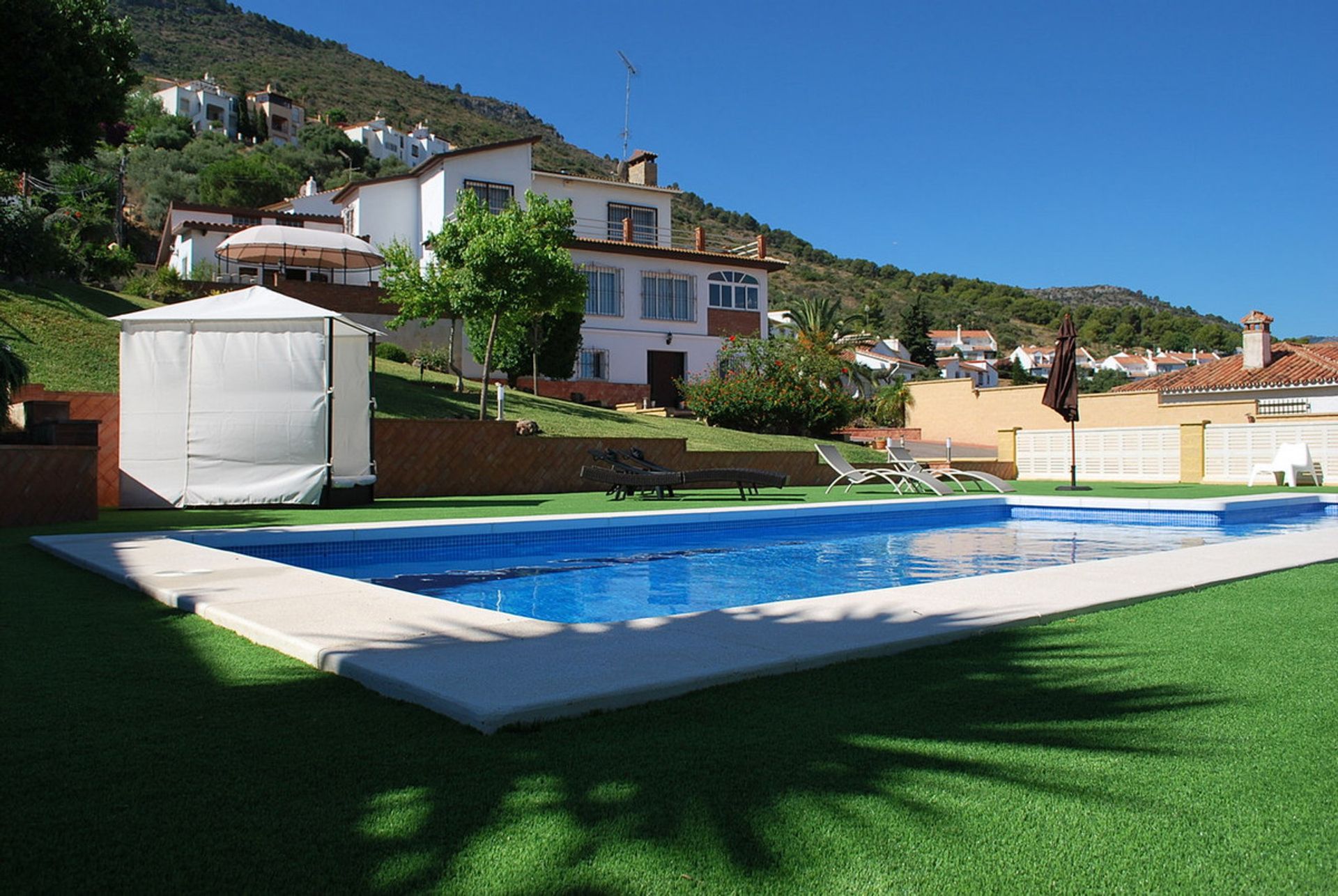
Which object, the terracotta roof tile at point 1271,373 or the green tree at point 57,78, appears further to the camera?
the terracotta roof tile at point 1271,373

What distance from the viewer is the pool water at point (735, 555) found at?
863 centimetres

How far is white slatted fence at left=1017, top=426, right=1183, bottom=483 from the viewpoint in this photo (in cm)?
2372

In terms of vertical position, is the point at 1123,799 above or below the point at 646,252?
below

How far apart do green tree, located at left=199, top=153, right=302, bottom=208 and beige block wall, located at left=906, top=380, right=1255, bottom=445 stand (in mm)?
40625

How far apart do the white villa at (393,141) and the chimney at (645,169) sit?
54.8 meters

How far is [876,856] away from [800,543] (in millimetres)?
10552

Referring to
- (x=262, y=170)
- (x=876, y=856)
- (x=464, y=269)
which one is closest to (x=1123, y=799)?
(x=876, y=856)

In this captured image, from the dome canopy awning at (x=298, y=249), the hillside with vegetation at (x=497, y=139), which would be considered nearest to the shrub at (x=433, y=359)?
the dome canopy awning at (x=298, y=249)

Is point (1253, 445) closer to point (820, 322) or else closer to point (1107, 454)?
point (1107, 454)

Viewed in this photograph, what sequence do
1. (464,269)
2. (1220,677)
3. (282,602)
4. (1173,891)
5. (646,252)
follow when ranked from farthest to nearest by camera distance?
(646,252) < (464,269) < (282,602) < (1220,677) < (1173,891)

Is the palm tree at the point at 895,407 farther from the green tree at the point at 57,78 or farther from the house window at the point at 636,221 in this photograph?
the green tree at the point at 57,78

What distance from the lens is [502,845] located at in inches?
94.1

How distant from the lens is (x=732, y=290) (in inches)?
1512

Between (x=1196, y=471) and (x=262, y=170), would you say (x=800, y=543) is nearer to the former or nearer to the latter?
(x=1196, y=471)
